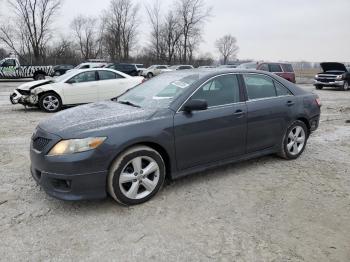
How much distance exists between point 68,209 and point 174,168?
1286 millimetres

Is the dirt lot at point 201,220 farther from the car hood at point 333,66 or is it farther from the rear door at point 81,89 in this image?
the car hood at point 333,66

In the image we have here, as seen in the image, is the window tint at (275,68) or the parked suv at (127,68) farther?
the parked suv at (127,68)

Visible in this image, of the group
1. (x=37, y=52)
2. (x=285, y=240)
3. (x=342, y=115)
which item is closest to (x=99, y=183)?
(x=285, y=240)

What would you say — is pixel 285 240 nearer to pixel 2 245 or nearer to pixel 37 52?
pixel 2 245

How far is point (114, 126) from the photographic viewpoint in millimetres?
3812

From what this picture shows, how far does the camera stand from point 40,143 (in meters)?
3.95

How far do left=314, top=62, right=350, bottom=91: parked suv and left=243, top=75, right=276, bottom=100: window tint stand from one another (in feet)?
57.8

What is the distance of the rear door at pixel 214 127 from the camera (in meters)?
4.25

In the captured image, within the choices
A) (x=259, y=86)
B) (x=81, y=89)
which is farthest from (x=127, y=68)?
(x=259, y=86)

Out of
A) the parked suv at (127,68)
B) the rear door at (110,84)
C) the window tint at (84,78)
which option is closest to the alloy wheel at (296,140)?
the rear door at (110,84)

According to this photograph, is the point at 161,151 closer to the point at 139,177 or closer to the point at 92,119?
the point at 139,177

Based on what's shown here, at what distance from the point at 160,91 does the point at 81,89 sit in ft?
23.5

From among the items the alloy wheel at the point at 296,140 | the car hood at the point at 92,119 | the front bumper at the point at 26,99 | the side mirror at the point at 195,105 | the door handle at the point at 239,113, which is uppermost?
the side mirror at the point at 195,105

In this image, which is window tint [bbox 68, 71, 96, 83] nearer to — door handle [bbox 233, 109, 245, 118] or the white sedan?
the white sedan
